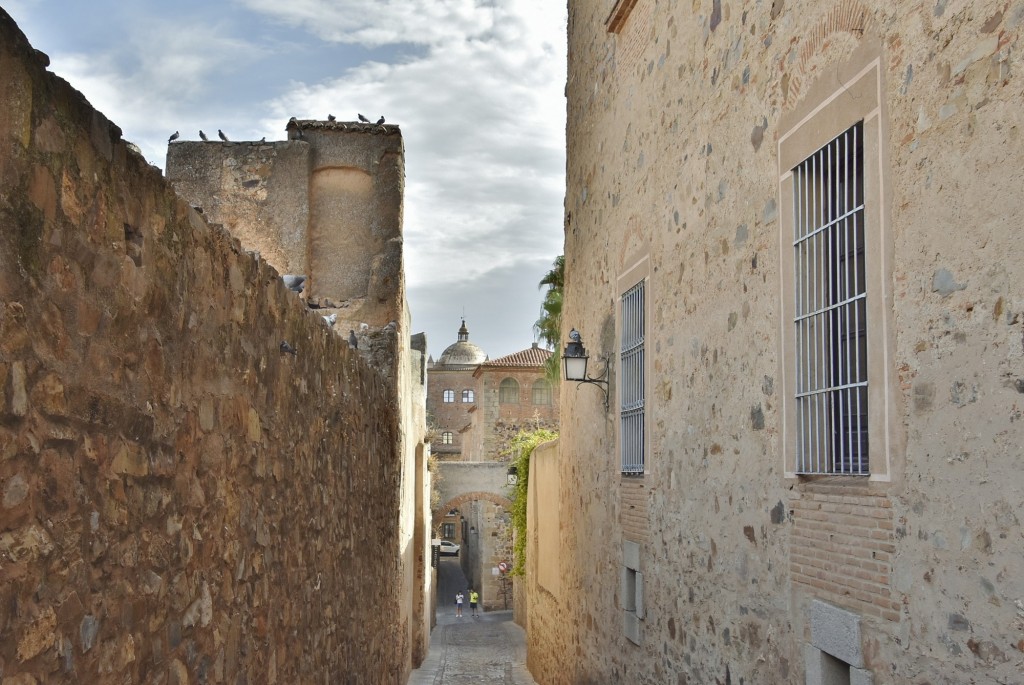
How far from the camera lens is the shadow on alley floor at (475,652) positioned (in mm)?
15328

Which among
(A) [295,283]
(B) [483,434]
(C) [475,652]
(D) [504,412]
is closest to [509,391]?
(D) [504,412]

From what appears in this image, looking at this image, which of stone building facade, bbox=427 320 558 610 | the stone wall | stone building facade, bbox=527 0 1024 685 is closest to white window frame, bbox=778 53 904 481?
stone building facade, bbox=527 0 1024 685

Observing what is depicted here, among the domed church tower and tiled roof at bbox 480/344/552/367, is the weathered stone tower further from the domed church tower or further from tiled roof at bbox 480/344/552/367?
the domed church tower

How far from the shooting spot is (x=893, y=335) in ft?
13.1

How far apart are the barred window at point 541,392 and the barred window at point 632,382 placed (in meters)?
38.9

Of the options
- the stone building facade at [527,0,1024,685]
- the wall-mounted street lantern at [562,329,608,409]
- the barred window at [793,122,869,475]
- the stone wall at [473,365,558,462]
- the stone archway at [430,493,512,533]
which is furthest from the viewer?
the stone wall at [473,365,558,462]

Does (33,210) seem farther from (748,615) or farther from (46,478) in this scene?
(748,615)

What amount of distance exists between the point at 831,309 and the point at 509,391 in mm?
42722

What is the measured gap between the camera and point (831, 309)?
15.3 feet

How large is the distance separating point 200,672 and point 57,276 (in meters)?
1.59

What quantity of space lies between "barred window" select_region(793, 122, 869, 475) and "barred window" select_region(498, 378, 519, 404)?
138 ft

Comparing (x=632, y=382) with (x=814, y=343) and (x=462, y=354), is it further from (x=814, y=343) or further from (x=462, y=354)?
(x=462, y=354)

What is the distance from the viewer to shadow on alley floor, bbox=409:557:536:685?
15328 millimetres

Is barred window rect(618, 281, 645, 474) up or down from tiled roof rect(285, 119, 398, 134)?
down
